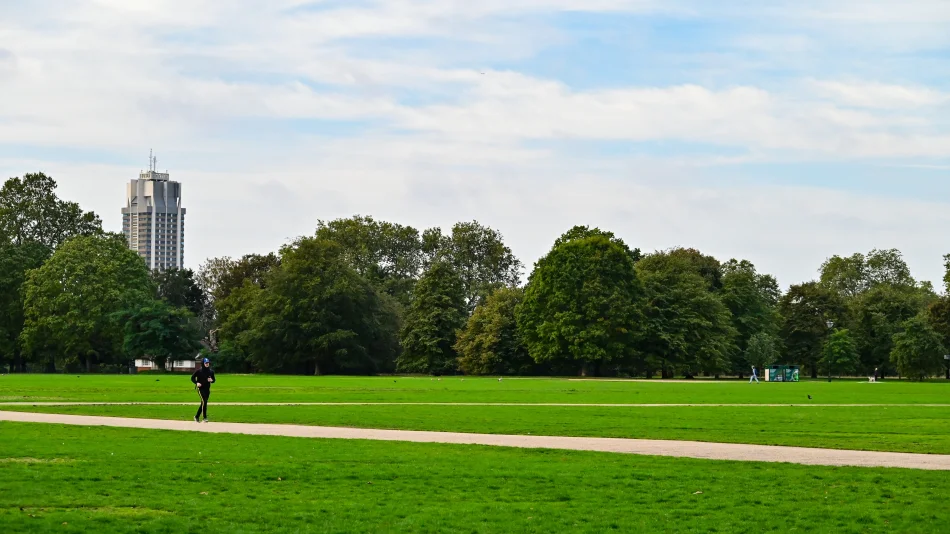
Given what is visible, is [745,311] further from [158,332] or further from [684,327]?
[158,332]

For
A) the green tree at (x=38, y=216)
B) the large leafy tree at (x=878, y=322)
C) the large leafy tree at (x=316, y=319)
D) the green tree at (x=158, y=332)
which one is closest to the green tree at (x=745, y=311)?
the large leafy tree at (x=878, y=322)

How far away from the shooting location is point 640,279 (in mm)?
104188

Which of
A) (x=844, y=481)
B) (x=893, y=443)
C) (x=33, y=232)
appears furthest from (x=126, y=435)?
(x=33, y=232)

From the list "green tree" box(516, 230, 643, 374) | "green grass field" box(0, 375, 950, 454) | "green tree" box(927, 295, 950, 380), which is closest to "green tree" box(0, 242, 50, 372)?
"green tree" box(516, 230, 643, 374)

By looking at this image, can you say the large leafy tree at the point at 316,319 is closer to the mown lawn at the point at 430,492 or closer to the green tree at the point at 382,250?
the green tree at the point at 382,250

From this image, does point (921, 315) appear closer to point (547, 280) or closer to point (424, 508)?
point (547, 280)

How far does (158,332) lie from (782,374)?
188 feet

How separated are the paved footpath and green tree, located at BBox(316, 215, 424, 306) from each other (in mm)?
101329

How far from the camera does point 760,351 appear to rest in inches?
4218

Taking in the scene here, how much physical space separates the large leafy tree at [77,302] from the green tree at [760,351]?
59074mm

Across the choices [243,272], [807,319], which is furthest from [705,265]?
[243,272]

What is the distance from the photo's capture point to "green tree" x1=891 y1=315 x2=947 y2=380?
108188 millimetres

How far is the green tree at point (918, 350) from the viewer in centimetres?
10819

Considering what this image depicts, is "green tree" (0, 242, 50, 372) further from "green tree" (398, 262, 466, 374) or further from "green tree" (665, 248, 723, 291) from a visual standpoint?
"green tree" (665, 248, 723, 291)
